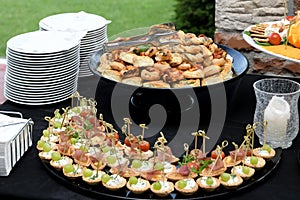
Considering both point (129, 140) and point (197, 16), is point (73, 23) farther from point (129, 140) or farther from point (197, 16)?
point (197, 16)

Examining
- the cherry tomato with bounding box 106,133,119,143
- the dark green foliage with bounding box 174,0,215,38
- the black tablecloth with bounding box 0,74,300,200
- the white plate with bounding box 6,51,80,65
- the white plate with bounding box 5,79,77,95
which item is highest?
the white plate with bounding box 6,51,80,65

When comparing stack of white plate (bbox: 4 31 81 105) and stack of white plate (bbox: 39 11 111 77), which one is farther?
stack of white plate (bbox: 39 11 111 77)

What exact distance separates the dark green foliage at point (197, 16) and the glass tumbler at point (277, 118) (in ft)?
7.75

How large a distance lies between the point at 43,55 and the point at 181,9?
2.32m

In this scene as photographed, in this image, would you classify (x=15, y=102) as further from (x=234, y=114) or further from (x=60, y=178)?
(x=234, y=114)

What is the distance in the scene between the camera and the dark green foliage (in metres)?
3.99

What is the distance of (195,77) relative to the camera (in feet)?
5.67

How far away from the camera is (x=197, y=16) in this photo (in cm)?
404

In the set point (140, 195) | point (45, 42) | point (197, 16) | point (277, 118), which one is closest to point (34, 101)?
point (45, 42)

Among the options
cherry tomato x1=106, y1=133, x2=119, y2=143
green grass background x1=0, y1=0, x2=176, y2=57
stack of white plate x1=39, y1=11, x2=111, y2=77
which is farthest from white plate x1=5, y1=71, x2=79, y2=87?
green grass background x1=0, y1=0, x2=176, y2=57

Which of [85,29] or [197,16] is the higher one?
[85,29]

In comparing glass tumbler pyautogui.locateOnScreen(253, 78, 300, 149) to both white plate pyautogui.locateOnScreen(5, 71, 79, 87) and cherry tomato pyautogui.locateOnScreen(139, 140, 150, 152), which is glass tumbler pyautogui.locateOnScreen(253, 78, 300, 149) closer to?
cherry tomato pyautogui.locateOnScreen(139, 140, 150, 152)

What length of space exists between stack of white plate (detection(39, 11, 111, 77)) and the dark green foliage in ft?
6.01

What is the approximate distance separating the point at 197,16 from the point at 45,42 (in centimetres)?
218
